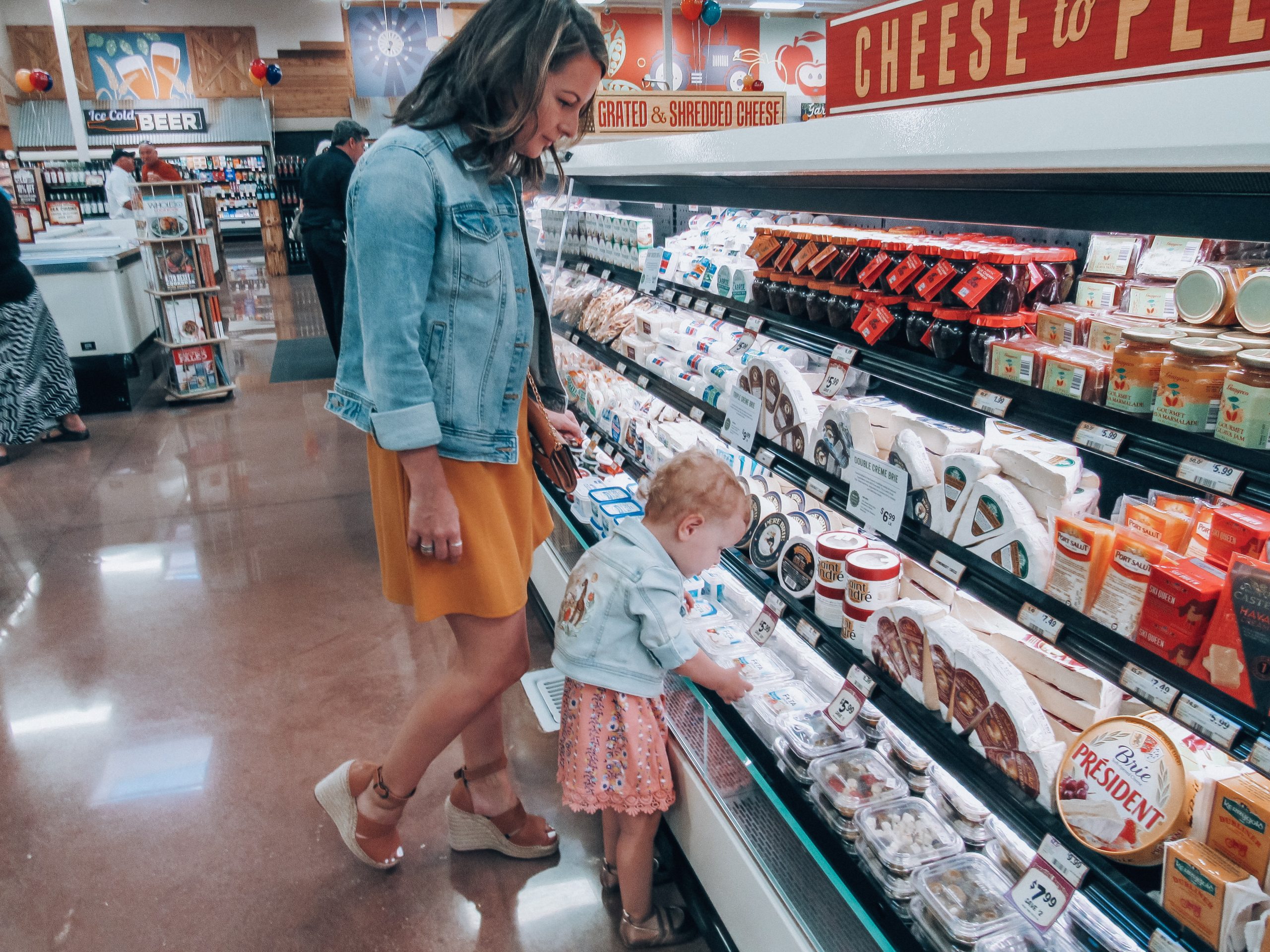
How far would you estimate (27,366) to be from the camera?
5.38m

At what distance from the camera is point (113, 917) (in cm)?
203

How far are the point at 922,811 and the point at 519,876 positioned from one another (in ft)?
3.32

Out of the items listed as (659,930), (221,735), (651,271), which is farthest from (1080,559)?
(221,735)

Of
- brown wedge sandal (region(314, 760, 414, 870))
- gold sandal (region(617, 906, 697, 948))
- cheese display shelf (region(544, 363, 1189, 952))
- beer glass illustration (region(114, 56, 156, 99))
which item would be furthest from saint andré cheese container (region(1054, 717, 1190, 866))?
beer glass illustration (region(114, 56, 156, 99))

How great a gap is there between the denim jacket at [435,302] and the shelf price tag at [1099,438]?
0.98 metres

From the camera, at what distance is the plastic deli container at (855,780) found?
1.67 m

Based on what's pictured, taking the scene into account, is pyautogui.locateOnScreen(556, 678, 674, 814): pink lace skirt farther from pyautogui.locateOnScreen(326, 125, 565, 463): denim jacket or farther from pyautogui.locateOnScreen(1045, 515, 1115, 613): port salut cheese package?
pyautogui.locateOnScreen(1045, 515, 1115, 613): port salut cheese package

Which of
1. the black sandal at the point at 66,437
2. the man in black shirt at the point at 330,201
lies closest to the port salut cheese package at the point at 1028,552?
the man in black shirt at the point at 330,201

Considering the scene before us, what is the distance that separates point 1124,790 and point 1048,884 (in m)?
0.18

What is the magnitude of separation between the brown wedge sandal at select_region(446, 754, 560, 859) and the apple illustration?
600 inches

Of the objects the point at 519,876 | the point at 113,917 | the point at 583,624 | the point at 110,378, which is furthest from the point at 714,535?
the point at 110,378

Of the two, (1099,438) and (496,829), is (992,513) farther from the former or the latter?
(496,829)

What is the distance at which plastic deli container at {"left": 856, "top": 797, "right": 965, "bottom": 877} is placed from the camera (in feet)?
4.97

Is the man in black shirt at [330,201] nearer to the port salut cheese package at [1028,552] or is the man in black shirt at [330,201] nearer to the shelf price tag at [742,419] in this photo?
the shelf price tag at [742,419]
